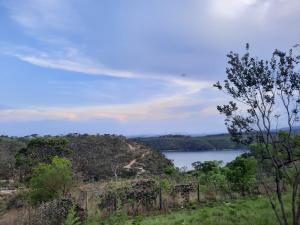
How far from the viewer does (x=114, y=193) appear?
748 inches

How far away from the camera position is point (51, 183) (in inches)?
820

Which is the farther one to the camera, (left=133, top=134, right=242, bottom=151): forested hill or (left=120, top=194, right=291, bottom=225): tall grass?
(left=133, top=134, right=242, bottom=151): forested hill

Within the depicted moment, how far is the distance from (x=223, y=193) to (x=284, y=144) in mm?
9589

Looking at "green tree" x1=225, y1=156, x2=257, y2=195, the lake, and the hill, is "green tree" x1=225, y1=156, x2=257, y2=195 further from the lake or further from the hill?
the hill

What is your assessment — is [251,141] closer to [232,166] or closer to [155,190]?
[155,190]

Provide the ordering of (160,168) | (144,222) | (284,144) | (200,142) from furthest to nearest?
(200,142)
(160,168)
(144,222)
(284,144)

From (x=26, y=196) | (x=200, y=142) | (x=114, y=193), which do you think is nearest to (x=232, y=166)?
(x=114, y=193)

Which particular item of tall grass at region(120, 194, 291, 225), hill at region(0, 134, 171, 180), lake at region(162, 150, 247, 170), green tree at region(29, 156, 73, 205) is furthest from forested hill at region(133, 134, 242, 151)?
tall grass at region(120, 194, 291, 225)

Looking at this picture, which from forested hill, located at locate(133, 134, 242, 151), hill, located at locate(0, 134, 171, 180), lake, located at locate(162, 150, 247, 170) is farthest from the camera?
forested hill, located at locate(133, 134, 242, 151)

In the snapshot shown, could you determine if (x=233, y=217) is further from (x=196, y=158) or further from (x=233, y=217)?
(x=196, y=158)

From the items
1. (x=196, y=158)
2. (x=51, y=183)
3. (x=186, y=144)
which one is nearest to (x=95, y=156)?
(x=196, y=158)

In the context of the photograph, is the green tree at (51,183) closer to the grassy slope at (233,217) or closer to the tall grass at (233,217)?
the tall grass at (233,217)

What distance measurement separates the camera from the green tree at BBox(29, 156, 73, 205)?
20.5m

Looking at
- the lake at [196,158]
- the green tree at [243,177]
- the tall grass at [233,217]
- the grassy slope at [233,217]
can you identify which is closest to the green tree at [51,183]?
the tall grass at [233,217]
